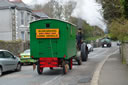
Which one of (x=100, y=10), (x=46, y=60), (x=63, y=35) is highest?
(x=100, y=10)

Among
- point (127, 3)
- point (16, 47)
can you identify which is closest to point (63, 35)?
point (127, 3)

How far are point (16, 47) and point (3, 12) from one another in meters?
7.88

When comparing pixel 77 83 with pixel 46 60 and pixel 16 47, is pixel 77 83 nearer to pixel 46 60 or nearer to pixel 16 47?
pixel 46 60

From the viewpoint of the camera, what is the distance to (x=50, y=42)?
13500 mm

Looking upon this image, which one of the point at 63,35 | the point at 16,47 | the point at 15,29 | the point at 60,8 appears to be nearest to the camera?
the point at 63,35

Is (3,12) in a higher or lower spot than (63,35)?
higher

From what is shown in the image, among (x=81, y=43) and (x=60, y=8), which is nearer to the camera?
(x=81, y=43)

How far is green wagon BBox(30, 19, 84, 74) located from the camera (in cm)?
1334

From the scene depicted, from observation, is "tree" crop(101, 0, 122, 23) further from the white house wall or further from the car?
the white house wall

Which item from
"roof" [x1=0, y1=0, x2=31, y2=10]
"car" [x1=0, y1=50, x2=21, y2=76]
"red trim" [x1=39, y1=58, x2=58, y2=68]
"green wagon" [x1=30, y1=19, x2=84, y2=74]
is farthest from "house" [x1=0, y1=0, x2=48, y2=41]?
"red trim" [x1=39, y1=58, x2=58, y2=68]

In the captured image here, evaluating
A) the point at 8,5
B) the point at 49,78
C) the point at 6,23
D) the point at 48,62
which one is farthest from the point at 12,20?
the point at 49,78

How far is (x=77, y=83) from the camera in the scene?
1102 centimetres

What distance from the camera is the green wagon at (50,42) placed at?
1334 centimetres

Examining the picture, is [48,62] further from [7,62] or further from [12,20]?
[12,20]
